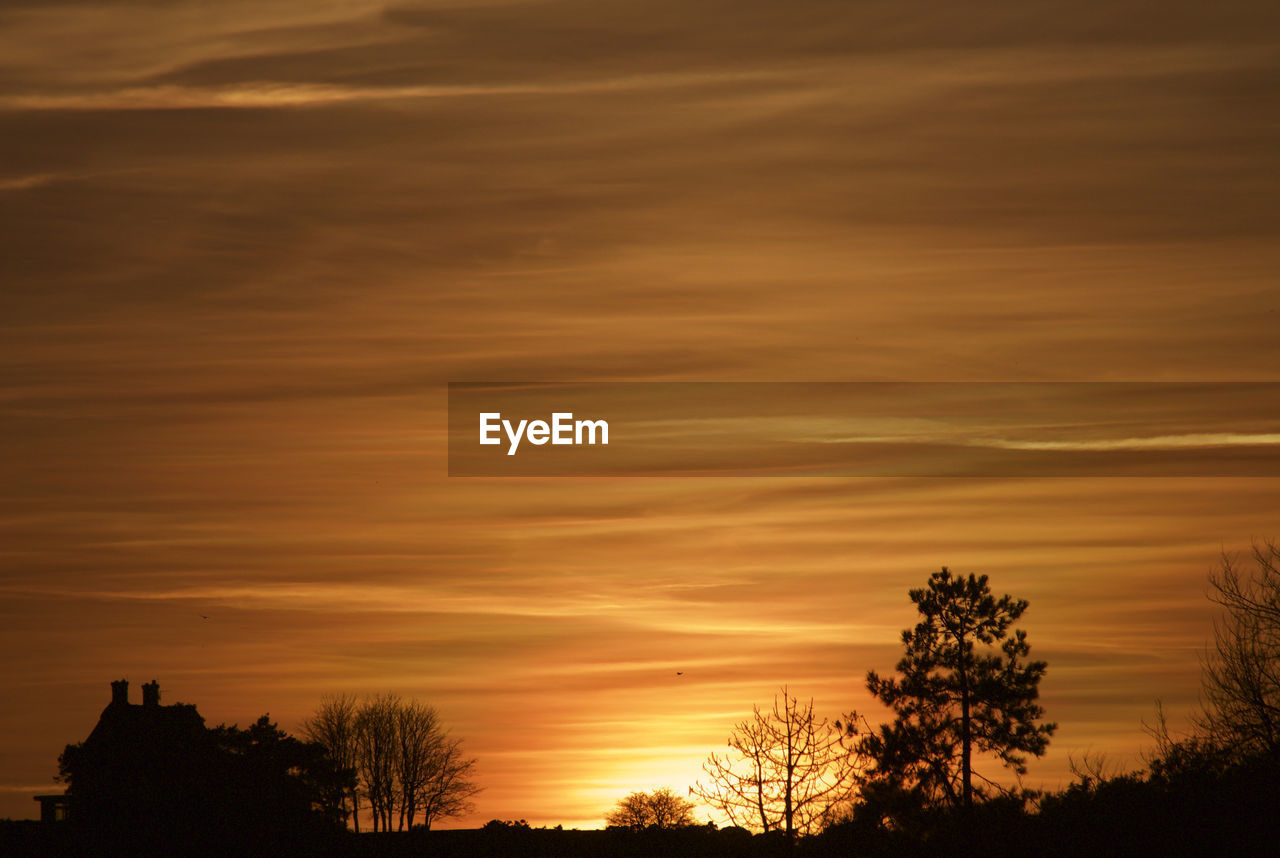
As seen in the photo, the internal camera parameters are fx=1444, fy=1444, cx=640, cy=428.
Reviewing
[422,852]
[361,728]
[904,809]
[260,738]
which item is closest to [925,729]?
[904,809]

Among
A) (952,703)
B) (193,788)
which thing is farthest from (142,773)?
(952,703)

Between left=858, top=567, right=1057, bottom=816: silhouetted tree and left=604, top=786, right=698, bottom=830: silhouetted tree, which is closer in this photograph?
left=858, top=567, right=1057, bottom=816: silhouetted tree

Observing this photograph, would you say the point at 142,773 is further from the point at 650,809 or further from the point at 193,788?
the point at 650,809

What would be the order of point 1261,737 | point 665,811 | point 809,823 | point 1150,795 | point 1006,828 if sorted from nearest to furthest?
point 1261,737 → point 1150,795 → point 1006,828 → point 809,823 → point 665,811

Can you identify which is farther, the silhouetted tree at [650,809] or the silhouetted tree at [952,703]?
the silhouetted tree at [650,809]

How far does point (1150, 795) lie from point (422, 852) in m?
42.7

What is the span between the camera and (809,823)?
2685 inches

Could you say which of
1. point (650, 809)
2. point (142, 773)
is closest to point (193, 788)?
point (142, 773)

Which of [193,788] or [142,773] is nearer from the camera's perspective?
[193,788]

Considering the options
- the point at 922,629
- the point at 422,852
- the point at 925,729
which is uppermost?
the point at 922,629

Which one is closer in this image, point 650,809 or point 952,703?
point 952,703

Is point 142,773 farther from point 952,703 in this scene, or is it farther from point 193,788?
point 952,703

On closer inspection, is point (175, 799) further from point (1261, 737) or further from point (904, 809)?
point (1261, 737)

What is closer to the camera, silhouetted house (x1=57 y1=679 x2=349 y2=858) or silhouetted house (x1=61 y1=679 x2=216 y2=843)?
silhouetted house (x1=57 y1=679 x2=349 y2=858)
